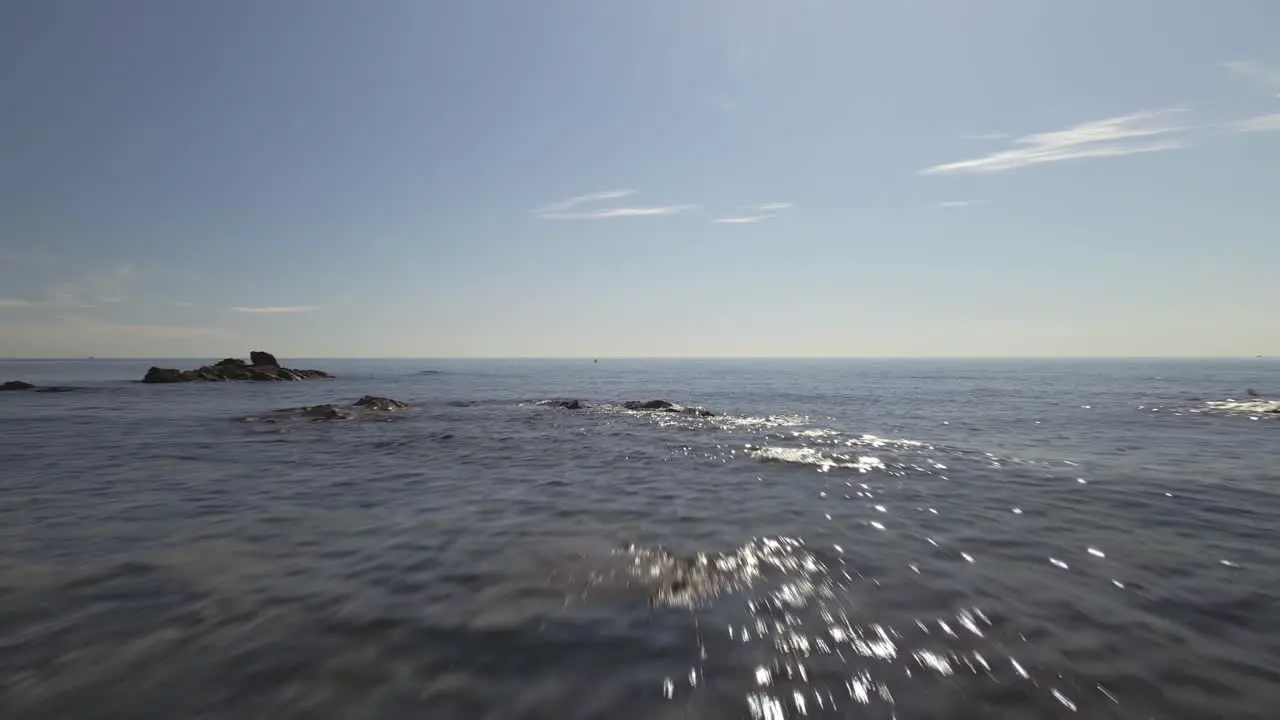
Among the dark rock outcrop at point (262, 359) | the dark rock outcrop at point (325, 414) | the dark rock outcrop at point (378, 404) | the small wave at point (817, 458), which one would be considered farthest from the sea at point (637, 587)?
the dark rock outcrop at point (262, 359)

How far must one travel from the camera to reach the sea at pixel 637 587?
5328 millimetres

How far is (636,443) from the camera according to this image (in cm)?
2214

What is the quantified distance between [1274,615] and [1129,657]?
3152 mm

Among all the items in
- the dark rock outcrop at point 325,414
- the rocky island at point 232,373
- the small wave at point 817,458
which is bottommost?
the small wave at point 817,458

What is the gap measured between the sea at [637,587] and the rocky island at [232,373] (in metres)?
53.6

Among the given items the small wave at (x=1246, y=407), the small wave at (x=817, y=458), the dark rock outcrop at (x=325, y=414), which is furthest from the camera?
the small wave at (x=1246, y=407)

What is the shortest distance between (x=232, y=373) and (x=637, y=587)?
3103 inches

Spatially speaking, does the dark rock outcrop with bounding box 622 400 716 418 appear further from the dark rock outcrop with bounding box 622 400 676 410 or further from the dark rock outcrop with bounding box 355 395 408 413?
the dark rock outcrop with bounding box 355 395 408 413

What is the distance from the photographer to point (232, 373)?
66.9 meters

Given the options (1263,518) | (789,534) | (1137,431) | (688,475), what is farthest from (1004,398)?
(789,534)

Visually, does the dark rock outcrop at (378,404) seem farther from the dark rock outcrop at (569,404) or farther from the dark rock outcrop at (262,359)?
the dark rock outcrop at (262,359)

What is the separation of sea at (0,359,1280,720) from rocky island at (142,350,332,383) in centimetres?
5362

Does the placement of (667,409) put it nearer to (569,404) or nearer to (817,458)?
(569,404)

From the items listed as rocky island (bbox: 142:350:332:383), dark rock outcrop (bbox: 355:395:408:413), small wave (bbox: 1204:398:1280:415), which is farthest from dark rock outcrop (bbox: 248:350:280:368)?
small wave (bbox: 1204:398:1280:415)
